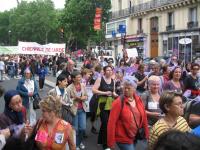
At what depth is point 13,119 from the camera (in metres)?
4.91

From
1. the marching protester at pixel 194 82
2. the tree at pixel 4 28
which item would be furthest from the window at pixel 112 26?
the tree at pixel 4 28

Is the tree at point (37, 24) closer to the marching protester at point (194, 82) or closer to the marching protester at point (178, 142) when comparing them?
the marching protester at point (194, 82)

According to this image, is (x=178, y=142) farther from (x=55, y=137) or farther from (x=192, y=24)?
(x=192, y=24)

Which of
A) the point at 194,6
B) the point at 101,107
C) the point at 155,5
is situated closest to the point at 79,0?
the point at 155,5

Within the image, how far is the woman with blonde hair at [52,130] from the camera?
4520 mm

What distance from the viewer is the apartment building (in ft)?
137

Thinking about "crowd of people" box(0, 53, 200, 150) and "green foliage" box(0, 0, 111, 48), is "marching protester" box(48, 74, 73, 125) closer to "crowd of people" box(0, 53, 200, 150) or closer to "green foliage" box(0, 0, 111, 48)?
"crowd of people" box(0, 53, 200, 150)

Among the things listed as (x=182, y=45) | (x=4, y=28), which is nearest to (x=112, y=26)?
(x=182, y=45)

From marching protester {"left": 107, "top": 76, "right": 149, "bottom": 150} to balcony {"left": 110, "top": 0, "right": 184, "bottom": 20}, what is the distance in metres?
40.0

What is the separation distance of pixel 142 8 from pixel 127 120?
162 feet

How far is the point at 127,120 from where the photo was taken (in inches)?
218

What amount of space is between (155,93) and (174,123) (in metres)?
2.07

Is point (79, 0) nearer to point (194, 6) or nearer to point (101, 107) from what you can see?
point (194, 6)

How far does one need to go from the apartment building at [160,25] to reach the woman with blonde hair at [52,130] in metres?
31.6
